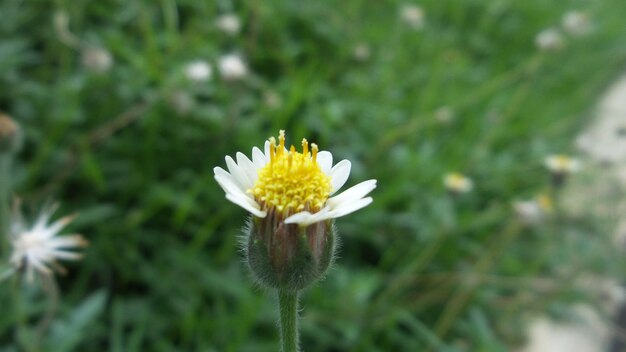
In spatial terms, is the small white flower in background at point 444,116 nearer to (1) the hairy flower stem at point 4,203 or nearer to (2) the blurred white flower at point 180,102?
(2) the blurred white flower at point 180,102

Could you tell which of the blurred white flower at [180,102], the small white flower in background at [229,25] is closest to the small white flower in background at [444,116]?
the small white flower in background at [229,25]

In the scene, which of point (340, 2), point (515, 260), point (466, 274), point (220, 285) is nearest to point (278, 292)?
point (220, 285)

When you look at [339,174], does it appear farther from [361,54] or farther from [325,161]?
[361,54]

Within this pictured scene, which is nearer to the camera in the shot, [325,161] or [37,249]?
[325,161]

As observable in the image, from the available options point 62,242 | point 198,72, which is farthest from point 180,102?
point 62,242

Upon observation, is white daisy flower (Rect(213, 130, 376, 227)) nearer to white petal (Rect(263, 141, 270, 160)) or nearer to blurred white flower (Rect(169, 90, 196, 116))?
white petal (Rect(263, 141, 270, 160))
